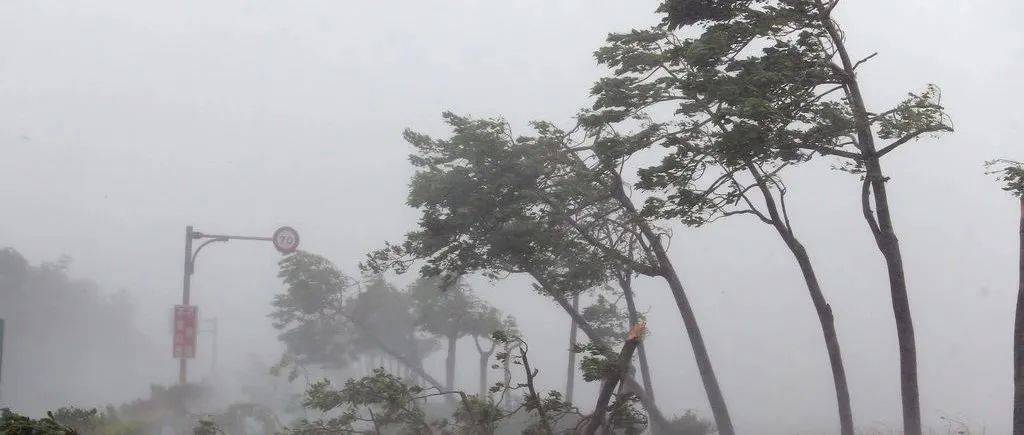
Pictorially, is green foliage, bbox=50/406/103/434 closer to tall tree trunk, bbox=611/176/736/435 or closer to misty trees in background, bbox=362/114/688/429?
misty trees in background, bbox=362/114/688/429

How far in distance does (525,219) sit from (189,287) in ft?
47.7

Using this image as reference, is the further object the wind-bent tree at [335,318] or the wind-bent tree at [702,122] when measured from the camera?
the wind-bent tree at [335,318]

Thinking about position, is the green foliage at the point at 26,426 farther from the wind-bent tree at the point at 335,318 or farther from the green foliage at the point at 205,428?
the wind-bent tree at the point at 335,318

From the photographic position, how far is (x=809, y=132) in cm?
1414

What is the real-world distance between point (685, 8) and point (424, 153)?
12.3 metres

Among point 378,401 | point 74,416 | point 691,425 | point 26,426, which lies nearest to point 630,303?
point 691,425

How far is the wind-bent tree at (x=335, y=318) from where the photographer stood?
46.4m

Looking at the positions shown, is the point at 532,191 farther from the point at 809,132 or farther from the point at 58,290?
the point at 58,290

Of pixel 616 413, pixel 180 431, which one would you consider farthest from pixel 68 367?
pixel 616 413

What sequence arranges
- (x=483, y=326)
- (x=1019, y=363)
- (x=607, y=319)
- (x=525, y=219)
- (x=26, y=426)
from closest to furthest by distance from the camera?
(x=26, y=426), (x=1019, y=363), (x=525, y=219), (x=607, y=319), (x=483, y=326)

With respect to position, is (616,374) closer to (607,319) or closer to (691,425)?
(691,425)

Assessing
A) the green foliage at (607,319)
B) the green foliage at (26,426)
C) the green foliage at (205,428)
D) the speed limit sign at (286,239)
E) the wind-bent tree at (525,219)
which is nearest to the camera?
the green foliage at (26,426)

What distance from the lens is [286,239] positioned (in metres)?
31.6

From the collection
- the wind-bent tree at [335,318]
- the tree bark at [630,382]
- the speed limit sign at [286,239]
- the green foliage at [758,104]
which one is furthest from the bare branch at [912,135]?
the wind-bent tree at [335,318]
